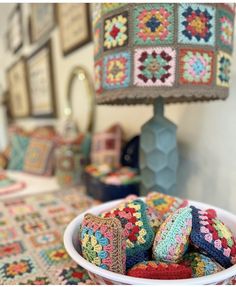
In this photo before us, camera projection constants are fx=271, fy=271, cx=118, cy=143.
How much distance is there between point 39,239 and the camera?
2.20 feet

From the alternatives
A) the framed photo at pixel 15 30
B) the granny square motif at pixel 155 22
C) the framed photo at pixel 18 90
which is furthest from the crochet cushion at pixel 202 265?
the framed photo at pixel 15 30

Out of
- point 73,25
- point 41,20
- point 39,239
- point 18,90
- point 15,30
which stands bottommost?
point 39,239

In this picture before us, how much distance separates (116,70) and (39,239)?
0.45m

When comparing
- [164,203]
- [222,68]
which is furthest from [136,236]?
[222,68]

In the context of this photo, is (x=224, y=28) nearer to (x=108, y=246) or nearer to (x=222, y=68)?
(x=222, y=68)

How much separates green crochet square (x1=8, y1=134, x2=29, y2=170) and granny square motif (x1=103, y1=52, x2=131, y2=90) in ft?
3.29

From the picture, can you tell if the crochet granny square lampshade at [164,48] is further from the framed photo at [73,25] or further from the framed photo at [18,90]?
the framed photo at [18,90]

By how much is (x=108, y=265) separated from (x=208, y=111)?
1.81 feet

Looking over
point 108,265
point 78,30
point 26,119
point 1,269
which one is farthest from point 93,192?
point 26,119

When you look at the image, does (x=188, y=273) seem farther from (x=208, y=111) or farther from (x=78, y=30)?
(x=78, y=30)

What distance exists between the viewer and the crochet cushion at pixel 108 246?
0.41 m

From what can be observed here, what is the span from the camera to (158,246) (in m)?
0.43

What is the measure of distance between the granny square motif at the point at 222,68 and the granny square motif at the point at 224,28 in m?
0.02

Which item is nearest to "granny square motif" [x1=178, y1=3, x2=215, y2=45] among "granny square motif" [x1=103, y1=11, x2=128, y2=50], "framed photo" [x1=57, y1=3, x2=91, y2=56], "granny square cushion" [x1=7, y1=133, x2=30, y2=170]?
"granny square motif" [x1=103, y1=11, x2=128, y2=50]
